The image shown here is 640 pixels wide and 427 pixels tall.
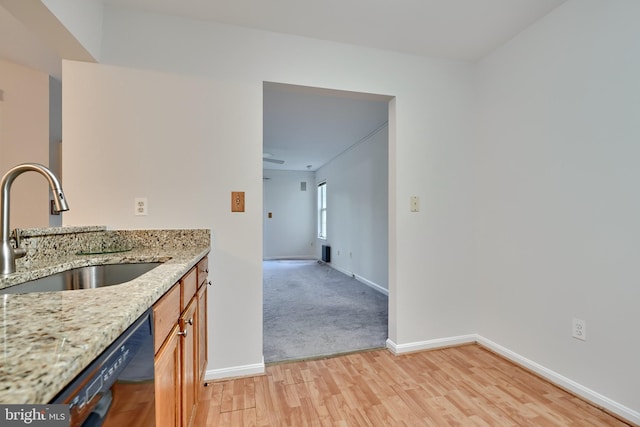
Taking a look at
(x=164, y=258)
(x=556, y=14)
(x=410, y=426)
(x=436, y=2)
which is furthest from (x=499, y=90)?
(x=164, y=258)

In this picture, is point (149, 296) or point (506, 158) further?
point (506, 158)

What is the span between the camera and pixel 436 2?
1.82 metres

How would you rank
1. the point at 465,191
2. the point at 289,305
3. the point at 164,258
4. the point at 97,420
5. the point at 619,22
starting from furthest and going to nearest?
1. the point at 289,305
2. the point at 465,191
3. the point at 619,22
4. the point at 164,258
5. the point at 97,420

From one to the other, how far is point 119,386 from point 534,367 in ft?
8.04

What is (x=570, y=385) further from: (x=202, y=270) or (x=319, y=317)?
(x=202, y=270)

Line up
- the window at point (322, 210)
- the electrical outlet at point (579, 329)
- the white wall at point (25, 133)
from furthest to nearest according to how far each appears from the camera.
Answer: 1. the window at point (322, 210)
2. the white wall at point (25, 133)
3. the electrical outlet at point (579, 329)

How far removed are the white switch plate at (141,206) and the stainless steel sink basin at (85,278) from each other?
52 cm

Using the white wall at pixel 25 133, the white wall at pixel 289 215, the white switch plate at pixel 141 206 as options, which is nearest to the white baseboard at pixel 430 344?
the white switch plate at pixel 141 206

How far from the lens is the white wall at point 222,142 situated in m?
1.82

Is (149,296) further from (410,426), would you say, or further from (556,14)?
(556,14)

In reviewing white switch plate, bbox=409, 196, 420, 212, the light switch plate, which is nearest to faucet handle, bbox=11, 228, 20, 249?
the light switch plate

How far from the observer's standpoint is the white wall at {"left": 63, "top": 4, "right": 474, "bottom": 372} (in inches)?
71.8

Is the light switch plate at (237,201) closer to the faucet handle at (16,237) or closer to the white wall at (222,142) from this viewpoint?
the white wall at (222,142)

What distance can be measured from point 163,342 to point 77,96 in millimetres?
1680
